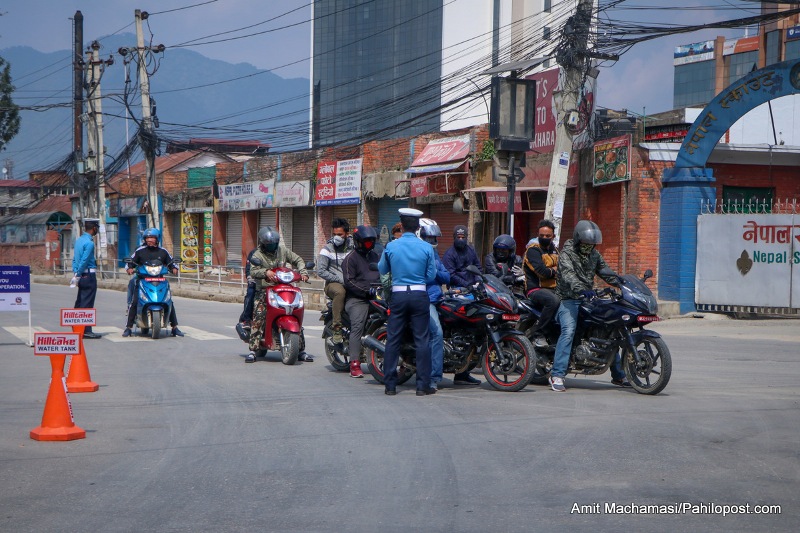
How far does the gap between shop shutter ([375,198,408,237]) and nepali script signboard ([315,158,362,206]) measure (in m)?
0.92

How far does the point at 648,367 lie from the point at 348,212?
25.1 meters

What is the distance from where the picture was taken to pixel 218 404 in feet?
30.5

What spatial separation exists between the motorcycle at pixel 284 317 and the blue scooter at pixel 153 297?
3580 millimetres

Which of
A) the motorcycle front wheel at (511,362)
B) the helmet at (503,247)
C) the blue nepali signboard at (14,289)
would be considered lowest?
the motorcycle front wheel at (511,362)

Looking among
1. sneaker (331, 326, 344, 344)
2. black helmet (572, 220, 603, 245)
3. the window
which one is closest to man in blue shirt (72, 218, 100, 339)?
sneaker (331, 326, 344, 344)

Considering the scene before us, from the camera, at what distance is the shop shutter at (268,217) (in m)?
38.7

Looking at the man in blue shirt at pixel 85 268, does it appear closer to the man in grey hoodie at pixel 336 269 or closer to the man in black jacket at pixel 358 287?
the man in grey hoodie at pixel 336 269

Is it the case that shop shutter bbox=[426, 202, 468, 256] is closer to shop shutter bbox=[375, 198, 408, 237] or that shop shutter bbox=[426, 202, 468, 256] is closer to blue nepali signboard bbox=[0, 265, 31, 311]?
shop shutter bbox=[375, 198, 408, 237]

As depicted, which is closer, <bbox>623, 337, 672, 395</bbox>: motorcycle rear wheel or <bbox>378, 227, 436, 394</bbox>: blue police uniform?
<bbox>623, 337, 672, 395</bbox>: motorcycle rear wheel

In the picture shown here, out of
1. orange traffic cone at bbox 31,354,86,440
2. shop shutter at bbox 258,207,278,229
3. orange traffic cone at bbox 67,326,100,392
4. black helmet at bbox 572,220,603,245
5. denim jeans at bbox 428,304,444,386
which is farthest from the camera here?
shop shutter at bbox 258,207,278,229

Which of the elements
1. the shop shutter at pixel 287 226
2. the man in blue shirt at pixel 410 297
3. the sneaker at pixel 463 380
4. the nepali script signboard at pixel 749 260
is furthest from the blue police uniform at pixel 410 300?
the shop shutter at pixel 287 226

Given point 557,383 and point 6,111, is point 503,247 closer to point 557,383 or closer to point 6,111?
point 557,383

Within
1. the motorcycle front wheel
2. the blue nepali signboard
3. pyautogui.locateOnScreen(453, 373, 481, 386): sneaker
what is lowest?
pyautogui.locateOnScreen(453, 373, 481, 386): sneaker

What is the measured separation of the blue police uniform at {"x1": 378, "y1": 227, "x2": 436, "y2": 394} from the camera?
9.55 m
